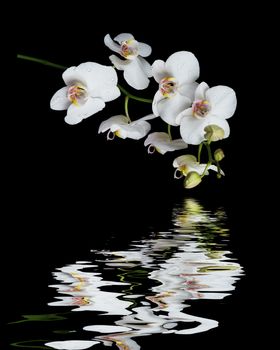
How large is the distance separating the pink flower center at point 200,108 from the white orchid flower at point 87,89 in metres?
0.15

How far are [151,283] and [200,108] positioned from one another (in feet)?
1.46

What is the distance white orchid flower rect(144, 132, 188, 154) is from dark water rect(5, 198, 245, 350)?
0.28 meters

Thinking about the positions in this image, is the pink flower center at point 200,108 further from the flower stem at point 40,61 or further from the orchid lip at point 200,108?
the flower stem at point 40,61

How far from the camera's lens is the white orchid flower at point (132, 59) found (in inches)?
51.2

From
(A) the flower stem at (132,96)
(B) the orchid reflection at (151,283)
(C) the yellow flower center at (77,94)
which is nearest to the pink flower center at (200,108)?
(A) the flower stem at (132,96)

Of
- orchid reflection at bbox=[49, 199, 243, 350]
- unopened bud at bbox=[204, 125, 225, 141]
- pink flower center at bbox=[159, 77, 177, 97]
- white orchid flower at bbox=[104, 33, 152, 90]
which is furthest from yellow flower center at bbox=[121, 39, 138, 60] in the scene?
orchid reflection at bbox=[49, 199, 243, 350]

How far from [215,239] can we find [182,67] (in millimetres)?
938

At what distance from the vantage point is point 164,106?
48.6 inches

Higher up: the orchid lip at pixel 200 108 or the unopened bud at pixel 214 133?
the orchid lip at pixel 200 108

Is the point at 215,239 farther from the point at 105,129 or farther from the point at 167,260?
A: the point at 105,129

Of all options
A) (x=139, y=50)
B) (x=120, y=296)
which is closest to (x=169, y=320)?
(x=120, y=296)

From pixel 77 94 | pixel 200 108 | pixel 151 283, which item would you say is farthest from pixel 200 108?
pixel 151 283

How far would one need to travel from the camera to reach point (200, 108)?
1207 mm

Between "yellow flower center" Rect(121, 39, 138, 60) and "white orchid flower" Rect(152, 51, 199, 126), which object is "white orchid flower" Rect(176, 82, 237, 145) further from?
"yellow flower center" Rect(121, 39, 138, 60)
